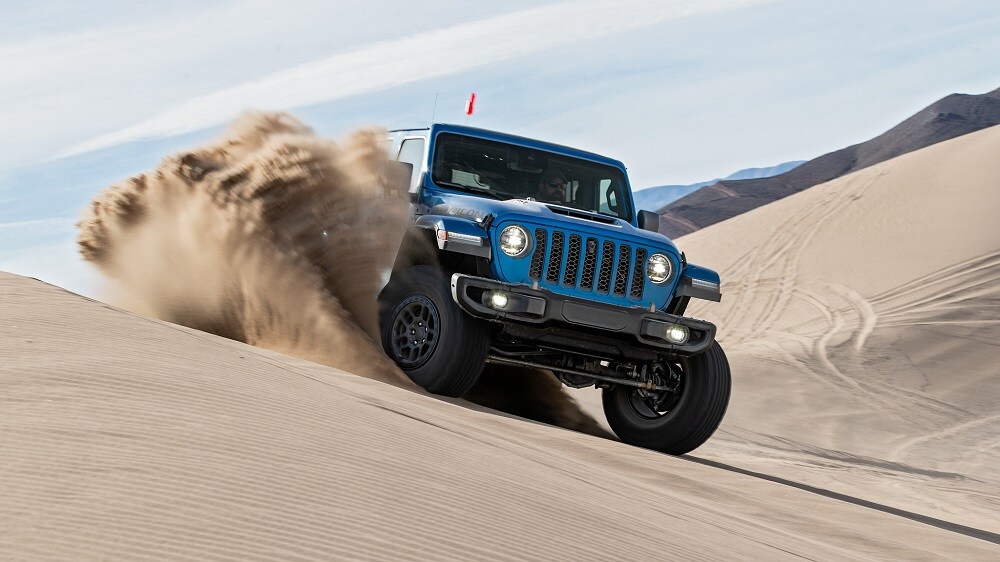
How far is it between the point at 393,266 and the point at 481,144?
125 cm

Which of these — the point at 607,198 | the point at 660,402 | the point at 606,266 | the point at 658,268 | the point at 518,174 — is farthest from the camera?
the point at 607,198

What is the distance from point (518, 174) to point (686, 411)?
2.15m

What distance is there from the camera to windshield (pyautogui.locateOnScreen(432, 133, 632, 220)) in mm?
8164

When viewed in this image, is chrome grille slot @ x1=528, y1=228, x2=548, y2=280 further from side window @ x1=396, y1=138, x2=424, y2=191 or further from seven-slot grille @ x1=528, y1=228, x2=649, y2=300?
side window @ x1=396, y1=138, x2=424, y2=191

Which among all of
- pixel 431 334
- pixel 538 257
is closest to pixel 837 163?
pixel 538 257

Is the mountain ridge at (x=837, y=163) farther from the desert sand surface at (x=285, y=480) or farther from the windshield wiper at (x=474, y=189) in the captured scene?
the desert sand surface at (x=285, y=480)

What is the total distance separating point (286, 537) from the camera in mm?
2566

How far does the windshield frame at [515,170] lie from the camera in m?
8.16

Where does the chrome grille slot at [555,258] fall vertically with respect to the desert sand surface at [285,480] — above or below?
above

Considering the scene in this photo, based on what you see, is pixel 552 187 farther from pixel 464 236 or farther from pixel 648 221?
pixel 464 236

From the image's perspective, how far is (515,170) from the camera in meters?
8.28

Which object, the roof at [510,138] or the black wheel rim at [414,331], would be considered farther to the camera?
the roof at [510,138]

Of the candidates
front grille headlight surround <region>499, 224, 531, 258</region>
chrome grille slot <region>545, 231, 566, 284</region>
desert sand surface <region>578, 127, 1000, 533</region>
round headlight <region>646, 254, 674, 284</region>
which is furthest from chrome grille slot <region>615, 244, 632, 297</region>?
desert sand surface <region>578, 127, 1000, 533</region>

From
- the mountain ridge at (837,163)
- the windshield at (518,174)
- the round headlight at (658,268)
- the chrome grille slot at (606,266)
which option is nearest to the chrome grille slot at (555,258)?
the chrome grille slot at (606,266)
